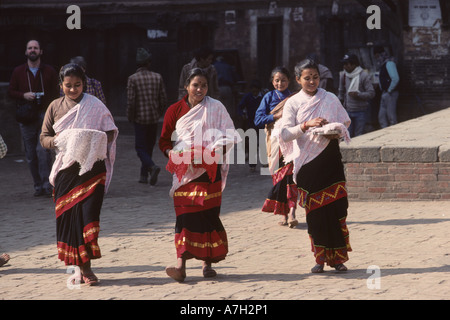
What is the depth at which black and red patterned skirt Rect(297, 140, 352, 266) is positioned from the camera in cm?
694

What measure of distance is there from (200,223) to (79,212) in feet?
2.90

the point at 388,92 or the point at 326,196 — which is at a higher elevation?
the point at 388,92

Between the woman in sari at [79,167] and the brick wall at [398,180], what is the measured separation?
4213 mm

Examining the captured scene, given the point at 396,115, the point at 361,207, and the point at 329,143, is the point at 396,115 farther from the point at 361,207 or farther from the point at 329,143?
the point at 329,143

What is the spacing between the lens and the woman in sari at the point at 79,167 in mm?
6742

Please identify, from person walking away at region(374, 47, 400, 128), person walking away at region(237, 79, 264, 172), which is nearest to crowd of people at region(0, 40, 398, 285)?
person walking away at region(237, 79, 264, 172)

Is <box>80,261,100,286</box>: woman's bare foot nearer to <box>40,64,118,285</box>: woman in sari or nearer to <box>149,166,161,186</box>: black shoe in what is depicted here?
<box>40,64,118,285</box>: woman in sari

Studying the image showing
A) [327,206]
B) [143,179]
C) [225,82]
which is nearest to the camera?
[327,206]

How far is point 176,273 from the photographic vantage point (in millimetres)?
6648

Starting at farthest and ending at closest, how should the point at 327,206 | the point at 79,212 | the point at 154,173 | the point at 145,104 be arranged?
the point at 145,104, the point at 154,173, the point at 327,206, the point at 79,212

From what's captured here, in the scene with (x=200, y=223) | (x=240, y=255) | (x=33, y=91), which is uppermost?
(x=33, y=91)

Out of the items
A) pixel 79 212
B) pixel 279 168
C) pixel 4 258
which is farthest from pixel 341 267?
pixel 4 258

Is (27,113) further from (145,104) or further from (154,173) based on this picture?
(154,173)

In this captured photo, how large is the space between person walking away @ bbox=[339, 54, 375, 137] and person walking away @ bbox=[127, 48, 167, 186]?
308 cm
